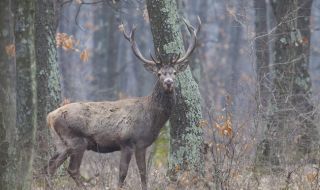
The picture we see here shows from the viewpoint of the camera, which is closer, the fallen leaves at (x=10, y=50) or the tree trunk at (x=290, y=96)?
the fallen leaves at (x=10, y=50)

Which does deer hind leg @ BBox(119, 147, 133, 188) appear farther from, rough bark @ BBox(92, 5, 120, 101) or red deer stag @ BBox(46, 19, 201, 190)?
rough bark @ BBox(92, 5, 120, 101)

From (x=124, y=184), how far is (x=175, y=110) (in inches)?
54.7

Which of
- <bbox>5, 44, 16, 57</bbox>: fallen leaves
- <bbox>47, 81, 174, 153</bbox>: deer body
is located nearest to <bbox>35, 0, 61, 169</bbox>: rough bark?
<bbox>47, 81, 174, 153</bbox>: deer body

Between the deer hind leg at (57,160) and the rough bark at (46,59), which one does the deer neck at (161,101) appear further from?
the rough bark at (46,59)

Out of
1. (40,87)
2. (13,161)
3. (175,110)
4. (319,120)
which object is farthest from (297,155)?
(13,161)

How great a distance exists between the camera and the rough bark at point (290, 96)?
12031mm

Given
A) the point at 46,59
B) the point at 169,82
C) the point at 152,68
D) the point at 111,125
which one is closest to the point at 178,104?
the point at 169,82

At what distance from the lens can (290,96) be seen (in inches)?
507

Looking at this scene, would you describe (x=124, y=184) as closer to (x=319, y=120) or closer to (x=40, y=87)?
(x=40, y=87)

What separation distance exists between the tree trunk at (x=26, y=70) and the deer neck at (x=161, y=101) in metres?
3.19

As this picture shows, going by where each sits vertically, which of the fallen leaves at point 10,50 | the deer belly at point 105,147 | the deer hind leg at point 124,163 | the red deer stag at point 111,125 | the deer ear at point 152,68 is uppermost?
the fallen leaves at point 10,50

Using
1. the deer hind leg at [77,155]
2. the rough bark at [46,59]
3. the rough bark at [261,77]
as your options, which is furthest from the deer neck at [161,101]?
the rough bark at [46,59]

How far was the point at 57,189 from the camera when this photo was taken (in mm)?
10188

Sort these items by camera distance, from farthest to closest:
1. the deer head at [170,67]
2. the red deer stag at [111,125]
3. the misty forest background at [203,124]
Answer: the red deer stag at [111,125], the deer head at [170,67], the misty forest background at [203,124]
